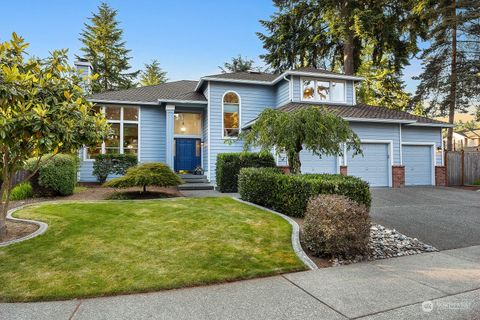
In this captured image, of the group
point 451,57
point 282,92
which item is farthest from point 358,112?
point 451,57

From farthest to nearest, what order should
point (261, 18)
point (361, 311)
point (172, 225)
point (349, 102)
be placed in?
point (261, 18)
point (349, 102)
point (172, 225)
point (361, 311)

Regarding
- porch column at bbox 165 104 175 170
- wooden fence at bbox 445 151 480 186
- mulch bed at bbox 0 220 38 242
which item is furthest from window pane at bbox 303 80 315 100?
mulch bed at bbox 0 220 38 242

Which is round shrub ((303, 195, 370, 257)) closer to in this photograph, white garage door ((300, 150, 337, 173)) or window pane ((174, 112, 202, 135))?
white garage door ((300, 150, 337, 173))

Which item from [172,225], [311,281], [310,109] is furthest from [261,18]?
[311,281]

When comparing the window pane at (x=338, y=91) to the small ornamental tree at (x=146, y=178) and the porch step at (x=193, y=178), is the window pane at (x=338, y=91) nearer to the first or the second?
the porch step at (x=193, y=178)

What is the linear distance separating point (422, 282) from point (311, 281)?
1.45 metres

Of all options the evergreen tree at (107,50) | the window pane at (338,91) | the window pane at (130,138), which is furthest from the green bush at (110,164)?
the evergreen tree at (107,50)

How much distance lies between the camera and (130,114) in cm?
1414

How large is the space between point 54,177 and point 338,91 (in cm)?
1374

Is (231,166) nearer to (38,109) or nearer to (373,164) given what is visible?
(373,164)

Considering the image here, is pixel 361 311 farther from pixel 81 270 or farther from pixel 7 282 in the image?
Result: pixel 7 282

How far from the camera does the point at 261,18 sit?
20.9m

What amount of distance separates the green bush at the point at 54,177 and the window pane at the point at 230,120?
708 cm

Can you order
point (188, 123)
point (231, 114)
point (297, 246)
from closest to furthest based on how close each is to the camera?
1. point (297, 246)
2. point (231, 114)
3. point (188, 123)
